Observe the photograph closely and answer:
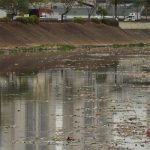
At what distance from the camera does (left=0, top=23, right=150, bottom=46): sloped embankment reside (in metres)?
78.9

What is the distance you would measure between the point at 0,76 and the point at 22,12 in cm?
4909

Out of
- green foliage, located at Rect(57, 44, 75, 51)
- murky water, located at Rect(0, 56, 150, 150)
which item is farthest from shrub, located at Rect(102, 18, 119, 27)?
murky water, located at Rect(0, 56, 150, 150)

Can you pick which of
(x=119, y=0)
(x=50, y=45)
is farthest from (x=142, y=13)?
(x=50, y=45)

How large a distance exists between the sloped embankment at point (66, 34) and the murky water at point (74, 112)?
119 ft

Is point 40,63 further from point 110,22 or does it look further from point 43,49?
point 110,22

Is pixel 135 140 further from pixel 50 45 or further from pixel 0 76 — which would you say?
pixel 50 45

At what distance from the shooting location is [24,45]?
75.9 m

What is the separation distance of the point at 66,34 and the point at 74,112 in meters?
62.8

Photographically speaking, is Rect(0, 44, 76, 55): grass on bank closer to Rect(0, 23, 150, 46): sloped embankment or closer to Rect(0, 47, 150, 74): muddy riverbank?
Rect(0, 23, 150, 46): sloped embankment

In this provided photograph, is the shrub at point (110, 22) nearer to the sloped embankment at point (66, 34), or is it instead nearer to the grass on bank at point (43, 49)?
the sloped embankment at point (66, 34)

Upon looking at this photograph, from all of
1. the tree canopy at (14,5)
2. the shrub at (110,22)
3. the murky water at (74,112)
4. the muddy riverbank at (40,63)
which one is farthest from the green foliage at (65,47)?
the murky water at (74,112)

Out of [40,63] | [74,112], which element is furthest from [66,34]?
[74,112]

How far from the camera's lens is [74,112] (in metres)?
25.7

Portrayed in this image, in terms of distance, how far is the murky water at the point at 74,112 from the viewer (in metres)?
19.8
